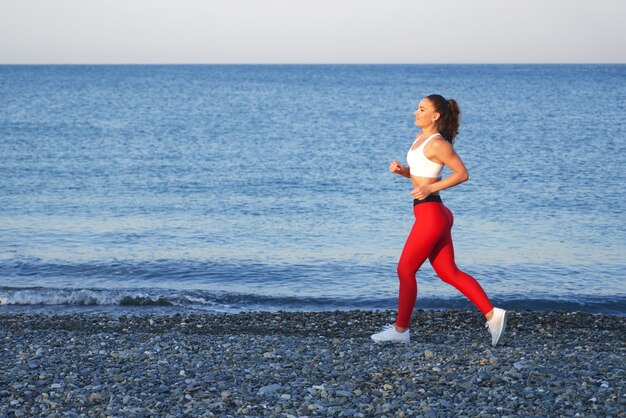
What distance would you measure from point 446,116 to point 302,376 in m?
2.45

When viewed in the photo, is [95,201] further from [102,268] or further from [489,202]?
[489,202]

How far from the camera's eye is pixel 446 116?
7.39 m

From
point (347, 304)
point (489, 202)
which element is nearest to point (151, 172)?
point (489, 202)

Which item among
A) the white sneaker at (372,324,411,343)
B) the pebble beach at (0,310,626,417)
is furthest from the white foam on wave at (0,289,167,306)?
the white sneaker at (372,324,411,343)

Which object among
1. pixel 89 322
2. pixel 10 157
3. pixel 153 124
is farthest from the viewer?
pixel 153 124

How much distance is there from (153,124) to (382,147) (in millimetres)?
15136

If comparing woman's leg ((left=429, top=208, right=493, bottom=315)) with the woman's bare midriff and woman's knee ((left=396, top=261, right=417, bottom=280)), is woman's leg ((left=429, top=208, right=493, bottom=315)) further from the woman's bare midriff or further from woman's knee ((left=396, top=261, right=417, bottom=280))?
the woman's bare midriff

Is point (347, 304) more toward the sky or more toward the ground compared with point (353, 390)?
more toward the ground

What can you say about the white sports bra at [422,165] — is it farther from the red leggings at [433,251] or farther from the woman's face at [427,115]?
the red leggings at [433,251]

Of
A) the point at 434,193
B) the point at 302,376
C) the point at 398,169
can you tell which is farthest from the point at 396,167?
the point at 302,376

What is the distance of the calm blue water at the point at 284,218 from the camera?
42.1 feet

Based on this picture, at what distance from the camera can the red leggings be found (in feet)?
23.9

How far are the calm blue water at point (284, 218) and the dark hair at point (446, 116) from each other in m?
5.12

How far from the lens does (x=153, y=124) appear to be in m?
46.0
